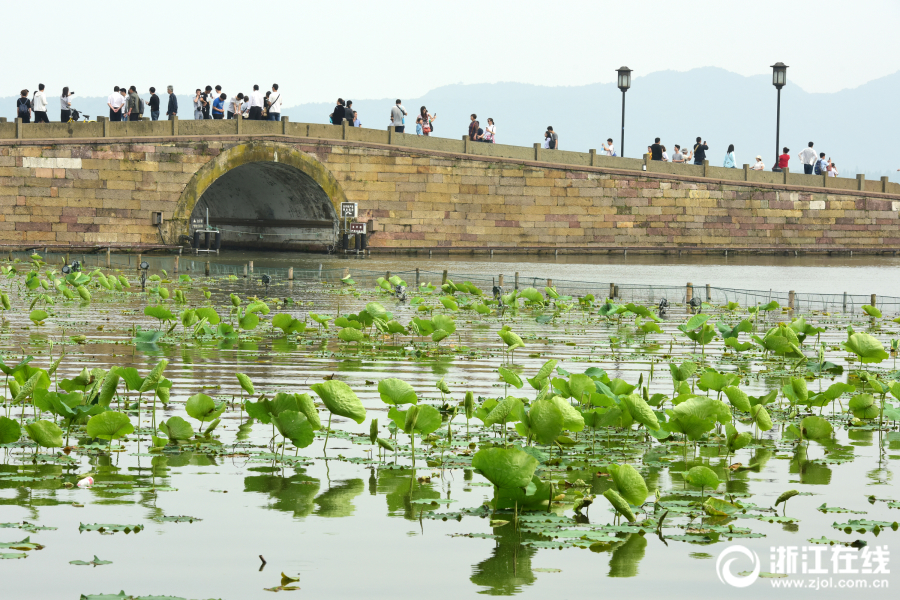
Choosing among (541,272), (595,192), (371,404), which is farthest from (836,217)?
(371,404)

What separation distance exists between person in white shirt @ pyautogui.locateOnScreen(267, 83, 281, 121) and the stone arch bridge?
463 mm

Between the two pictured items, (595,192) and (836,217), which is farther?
(836,217)

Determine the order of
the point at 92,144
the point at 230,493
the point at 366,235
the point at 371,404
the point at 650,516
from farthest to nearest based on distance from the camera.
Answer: the point at 366,235 < the point at 92,144 < the point at 371,404 < the point at 230,493 < the point at 650,516

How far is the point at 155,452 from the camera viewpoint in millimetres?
5754

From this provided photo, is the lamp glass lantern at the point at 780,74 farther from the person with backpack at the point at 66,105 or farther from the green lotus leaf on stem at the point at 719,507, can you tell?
the green lotus leaf on stem at the point at 719,507

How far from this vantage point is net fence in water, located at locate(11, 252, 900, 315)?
54.6 ft

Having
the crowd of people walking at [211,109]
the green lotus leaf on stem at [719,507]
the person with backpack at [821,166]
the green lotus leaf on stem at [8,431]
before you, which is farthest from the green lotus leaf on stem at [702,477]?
the person with backpack at [821,166]

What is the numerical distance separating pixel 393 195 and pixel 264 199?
479cm

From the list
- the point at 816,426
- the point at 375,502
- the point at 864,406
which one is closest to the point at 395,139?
the point at 864,406

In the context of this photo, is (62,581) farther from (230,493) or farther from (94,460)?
(94,460)

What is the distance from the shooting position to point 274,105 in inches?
1214

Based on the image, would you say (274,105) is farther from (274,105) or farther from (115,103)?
(115,103)

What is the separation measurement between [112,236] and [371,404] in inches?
910

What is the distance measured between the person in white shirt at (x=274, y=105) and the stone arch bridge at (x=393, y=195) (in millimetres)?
463
